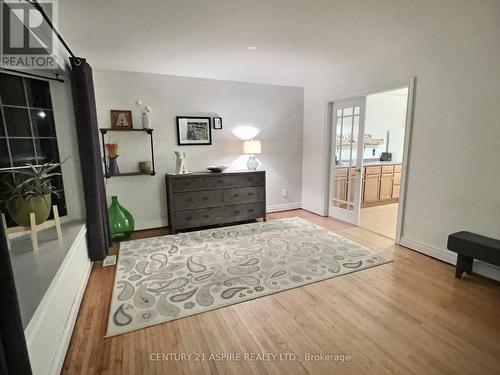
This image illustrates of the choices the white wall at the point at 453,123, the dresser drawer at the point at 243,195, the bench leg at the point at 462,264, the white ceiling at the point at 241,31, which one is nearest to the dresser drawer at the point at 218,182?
the dresser drawer at the point at 243,195

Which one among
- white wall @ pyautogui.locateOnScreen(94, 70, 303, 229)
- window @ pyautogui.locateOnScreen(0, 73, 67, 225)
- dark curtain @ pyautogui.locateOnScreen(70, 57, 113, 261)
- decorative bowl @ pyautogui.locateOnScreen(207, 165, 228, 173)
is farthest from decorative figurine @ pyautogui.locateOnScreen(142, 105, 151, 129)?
window @ pyautogui.locateOnScreen(0, 73, 67, 225)

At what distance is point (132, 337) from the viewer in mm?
1869

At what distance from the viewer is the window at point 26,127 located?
2305 mm

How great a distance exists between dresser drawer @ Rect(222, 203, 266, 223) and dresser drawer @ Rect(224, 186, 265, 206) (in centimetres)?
8

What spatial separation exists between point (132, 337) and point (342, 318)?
1.58 metres

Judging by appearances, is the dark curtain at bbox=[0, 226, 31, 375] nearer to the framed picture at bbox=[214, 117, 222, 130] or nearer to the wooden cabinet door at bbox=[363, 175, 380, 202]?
the framed picture at bbox=[214, 117, 222, 130]

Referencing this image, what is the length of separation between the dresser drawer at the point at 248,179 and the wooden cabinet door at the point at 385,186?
279 cm

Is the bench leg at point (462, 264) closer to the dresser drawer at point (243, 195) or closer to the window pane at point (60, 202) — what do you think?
the dresser drawer at point (243, 195)

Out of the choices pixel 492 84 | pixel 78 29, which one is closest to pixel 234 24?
pixel 78 29

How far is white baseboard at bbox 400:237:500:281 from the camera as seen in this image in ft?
8.45

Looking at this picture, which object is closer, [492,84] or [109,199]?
[492,84]

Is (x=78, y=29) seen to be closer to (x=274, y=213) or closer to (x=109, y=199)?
(x=109, y=199)

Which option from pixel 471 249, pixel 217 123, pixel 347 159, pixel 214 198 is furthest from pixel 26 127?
pixel 471 249

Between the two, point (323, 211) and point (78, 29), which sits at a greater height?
point (78, 29)
